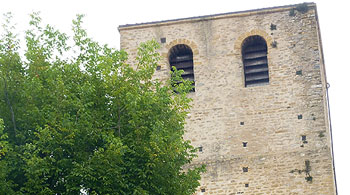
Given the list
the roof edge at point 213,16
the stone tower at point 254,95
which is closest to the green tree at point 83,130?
the stone tower at point 254,95

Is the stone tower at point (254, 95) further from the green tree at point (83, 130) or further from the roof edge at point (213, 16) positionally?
the green tree at point (83, 130)

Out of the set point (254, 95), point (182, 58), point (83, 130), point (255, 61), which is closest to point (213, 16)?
point (182, 58)

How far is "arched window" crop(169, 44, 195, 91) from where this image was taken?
74.0 feet

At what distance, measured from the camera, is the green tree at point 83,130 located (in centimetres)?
1327

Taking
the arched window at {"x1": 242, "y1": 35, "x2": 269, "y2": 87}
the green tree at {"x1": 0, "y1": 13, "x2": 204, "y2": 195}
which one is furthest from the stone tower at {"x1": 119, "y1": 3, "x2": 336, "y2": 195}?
the green tree at {"x1": 0, "y1": 13, "x2": 204, "y2": 195}

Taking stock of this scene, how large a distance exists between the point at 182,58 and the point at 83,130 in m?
9.34

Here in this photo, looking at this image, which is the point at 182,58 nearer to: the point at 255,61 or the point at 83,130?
the point at 255,61

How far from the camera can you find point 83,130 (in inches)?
541

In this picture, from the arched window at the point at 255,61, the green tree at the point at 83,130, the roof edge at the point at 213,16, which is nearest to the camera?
the green tree at the point at 83,130

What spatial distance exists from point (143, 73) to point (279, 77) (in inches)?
286

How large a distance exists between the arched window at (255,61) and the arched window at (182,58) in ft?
4.87

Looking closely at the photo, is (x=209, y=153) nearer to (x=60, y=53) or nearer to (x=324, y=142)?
(x=324, y=142)

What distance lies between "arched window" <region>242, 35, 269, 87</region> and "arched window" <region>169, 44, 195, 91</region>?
1.48 m

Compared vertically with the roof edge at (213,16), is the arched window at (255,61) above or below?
below
